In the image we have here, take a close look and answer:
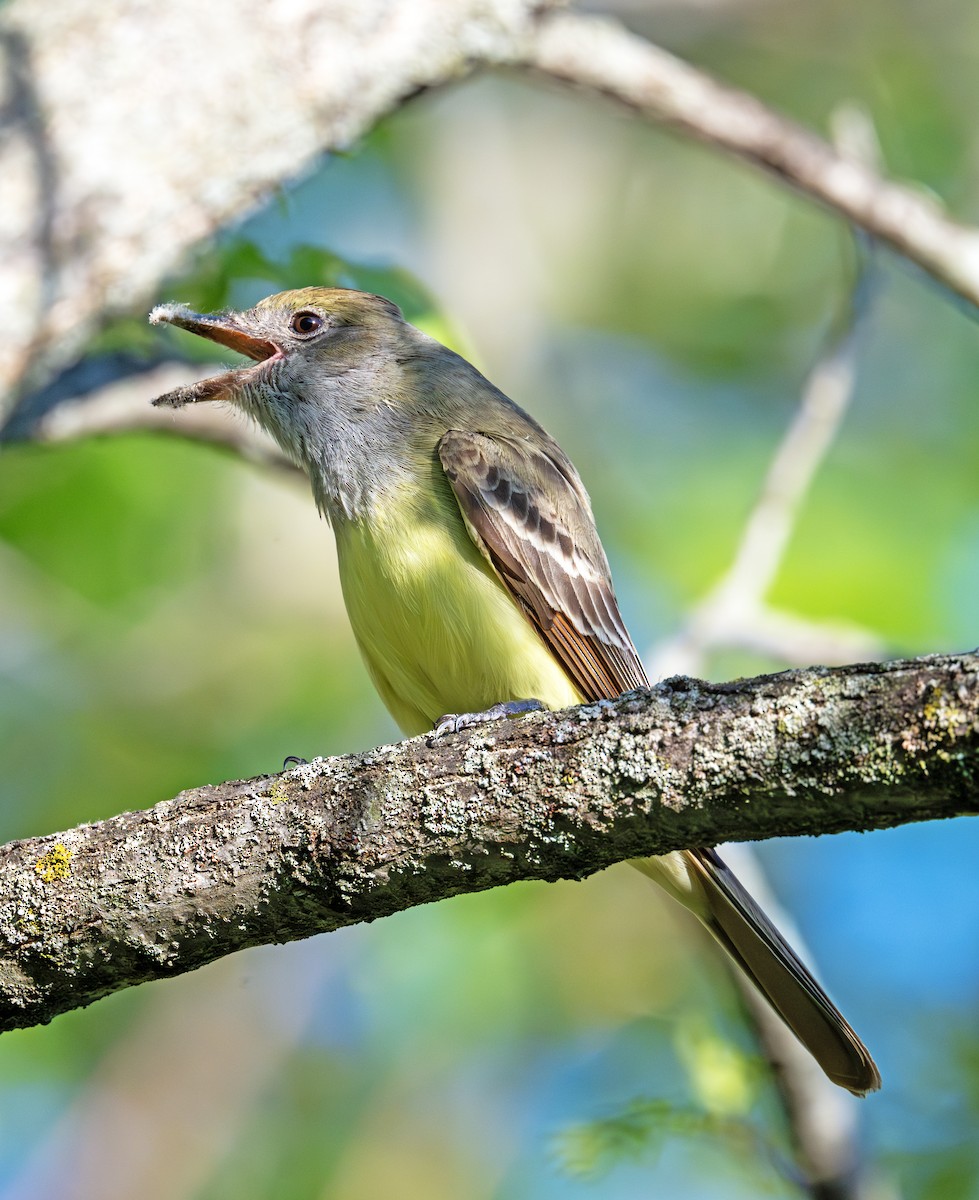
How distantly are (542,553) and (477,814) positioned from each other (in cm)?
244

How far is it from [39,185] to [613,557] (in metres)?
5.25

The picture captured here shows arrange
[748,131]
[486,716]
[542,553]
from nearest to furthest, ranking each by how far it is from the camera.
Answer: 1. [486,716]
2. [542,553]
3. [748,131]

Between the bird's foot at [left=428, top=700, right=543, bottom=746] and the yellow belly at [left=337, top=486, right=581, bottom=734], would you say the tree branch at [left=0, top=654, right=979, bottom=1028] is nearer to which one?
the bird's foot at [left=428, top=700, right=543, bottom=746]

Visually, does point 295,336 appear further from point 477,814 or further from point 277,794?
point 477,814

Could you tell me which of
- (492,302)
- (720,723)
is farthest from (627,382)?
(720,723)

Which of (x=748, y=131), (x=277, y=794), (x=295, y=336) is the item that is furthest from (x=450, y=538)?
(x=748, y=131)

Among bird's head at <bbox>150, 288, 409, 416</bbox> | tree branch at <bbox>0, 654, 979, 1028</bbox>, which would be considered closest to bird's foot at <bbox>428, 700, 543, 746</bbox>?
tree branch at <bbox>0, 654, 979, 1028</bbox>

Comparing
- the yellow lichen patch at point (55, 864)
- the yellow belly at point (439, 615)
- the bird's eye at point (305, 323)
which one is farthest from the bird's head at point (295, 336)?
the yellow lichen patch at point (55, 864)

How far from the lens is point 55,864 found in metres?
3.48

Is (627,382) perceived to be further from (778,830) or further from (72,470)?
(778,830)

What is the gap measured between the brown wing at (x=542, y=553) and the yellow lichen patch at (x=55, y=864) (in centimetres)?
214

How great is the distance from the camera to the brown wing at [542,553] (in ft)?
17.2

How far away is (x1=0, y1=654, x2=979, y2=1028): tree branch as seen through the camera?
2707 mm

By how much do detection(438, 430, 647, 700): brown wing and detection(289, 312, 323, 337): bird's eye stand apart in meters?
1.11
